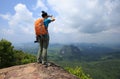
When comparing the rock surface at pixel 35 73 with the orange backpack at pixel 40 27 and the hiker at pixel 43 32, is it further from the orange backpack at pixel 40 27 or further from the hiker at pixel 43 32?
the orange backpack at pixel 40 27

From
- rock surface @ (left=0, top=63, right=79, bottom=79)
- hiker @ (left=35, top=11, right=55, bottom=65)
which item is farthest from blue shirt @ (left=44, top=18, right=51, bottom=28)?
rock surface @ (left=0, top=63, right=79, bottom=79)

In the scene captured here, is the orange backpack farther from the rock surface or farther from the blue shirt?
the rock surface

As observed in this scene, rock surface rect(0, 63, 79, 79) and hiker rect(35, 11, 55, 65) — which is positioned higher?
hiker rect(35, 11, 55, 65)

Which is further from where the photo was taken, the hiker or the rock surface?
the hiker

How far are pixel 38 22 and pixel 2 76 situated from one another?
510cm

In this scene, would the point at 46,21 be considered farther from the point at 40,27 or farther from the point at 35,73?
the point at 35,73

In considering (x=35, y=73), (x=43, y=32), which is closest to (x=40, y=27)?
(x=43, y=32)

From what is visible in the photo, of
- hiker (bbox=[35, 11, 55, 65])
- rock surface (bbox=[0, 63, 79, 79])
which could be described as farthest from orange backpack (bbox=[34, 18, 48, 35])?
rock surface (bbox=[0, 63, 79, 79])

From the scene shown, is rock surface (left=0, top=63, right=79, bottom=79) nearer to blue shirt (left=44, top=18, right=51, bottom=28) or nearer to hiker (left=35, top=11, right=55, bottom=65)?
hiker (left=35, top=11, right=55, bottom=65)

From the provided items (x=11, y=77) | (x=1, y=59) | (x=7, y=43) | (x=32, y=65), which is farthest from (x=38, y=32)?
(x=7, y=43)

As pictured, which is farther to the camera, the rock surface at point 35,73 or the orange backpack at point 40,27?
the orange backpack at point 40,27

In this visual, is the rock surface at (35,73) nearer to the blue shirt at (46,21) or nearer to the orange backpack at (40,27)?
the orange backpack at (40,27)

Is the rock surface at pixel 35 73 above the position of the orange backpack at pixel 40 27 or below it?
below

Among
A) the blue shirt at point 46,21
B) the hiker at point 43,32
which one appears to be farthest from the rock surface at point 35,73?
the blue shirt at point 46,21
